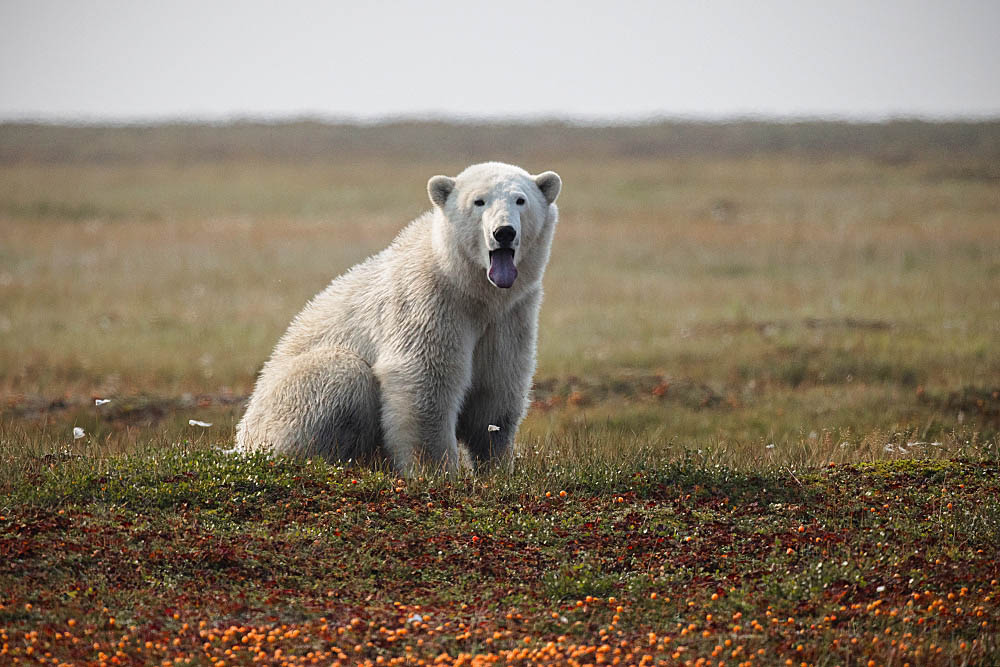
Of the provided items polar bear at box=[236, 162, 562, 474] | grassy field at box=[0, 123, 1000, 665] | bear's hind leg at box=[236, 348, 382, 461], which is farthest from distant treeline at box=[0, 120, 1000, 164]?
bear's hind leg at box=[236, 348, 382, 461]

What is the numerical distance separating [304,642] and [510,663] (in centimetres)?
112

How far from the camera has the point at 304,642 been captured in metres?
5.79

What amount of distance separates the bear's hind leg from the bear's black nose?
1.56 m

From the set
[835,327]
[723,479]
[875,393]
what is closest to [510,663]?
[723,479]

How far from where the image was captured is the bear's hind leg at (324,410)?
828 centimetres

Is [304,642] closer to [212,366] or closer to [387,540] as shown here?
[387,540]

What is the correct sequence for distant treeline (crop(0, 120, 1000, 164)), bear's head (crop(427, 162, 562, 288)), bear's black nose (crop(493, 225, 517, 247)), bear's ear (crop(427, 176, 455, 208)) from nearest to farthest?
bear's black nose (crop(493, 225, 517, 247)) → bear's head (crop(427, 162, 562, 288)) → bear's ear (crop(427, 176, 455, 208)) → distant treeline (crop(0, 120, 1000, 164))

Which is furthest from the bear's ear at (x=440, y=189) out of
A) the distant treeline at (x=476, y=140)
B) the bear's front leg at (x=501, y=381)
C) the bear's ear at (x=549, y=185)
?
the distant treeline at (x=476, y=140)

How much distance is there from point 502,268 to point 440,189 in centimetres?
95

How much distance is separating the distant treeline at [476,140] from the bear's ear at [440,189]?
51373mm

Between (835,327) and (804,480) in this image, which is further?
(835,327)

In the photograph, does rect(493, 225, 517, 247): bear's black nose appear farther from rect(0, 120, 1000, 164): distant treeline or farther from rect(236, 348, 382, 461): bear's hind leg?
rect(0, 120, 1000, 164): distant treeline

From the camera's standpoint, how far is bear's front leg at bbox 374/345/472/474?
807 centimetres

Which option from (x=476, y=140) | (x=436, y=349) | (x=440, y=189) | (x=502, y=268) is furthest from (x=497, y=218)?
(x=476, y=140)
